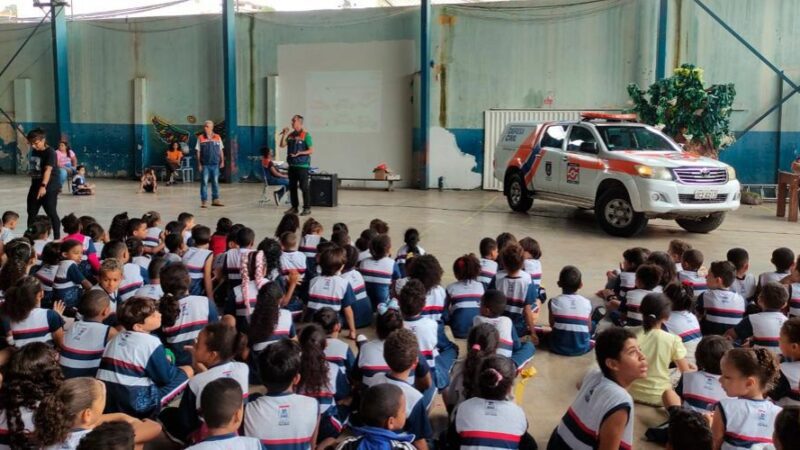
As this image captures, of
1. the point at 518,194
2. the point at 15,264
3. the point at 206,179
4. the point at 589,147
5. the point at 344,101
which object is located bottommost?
the point at 15,264

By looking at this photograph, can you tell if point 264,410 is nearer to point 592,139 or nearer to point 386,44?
point 592,139

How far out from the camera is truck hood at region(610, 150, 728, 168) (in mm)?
10977

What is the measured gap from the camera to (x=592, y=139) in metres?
12.3

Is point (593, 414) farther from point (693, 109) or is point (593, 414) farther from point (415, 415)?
point (693, 109)

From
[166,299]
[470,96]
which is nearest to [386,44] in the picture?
[470,96]

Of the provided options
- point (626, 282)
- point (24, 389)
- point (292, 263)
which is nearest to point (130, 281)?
point (292, 263)

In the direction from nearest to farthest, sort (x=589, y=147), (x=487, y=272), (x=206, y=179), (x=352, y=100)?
(x=487, y=272)
(x=589, y=147)
(x=206, y=179)
(x=352, y=100)

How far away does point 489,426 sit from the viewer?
346 cm

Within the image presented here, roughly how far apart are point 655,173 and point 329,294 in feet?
22.0

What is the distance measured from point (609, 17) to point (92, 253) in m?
14.3

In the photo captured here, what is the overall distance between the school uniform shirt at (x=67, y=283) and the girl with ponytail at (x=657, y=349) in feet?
14.0

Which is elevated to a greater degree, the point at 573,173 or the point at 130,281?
the point at 573,173

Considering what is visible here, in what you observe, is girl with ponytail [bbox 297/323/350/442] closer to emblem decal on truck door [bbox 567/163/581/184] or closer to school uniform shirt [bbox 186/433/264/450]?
school uniform shirt [bbox 186/433/264/450]

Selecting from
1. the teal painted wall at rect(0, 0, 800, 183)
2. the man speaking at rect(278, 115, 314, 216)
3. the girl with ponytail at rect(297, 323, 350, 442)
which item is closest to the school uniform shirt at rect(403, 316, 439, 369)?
the girl with ponytail at rect(297, 323, 350, 442)
